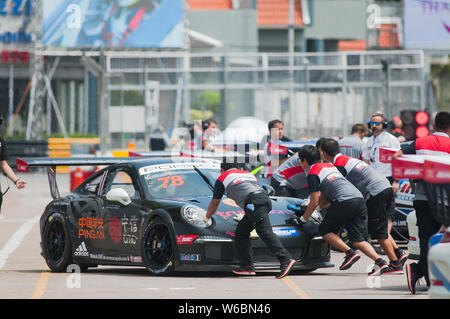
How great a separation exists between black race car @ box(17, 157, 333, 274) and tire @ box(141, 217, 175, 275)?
1 cm

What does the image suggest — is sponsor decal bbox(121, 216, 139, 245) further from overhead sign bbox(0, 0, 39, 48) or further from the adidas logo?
overhead sign bbox(0, 0, 39, 48)

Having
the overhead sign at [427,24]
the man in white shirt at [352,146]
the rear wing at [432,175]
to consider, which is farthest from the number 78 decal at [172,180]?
the overhead sign at [427,24]

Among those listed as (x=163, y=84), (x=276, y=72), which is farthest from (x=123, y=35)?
(x=276, y=72)

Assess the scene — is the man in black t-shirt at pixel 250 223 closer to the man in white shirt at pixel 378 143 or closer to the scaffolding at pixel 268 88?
the man in white shirt at pixel 378 143

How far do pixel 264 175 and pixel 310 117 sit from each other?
1951 cm

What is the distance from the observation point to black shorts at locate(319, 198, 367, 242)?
35.9 feet

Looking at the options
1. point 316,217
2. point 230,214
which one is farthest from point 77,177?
point 230,214

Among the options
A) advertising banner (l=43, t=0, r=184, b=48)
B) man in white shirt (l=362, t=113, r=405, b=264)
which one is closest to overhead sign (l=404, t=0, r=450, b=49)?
advertising banner (l=43, t=0, r=184, b=48)

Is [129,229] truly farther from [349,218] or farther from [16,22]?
[16,22]

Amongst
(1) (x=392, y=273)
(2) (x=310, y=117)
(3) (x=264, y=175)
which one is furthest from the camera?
(2) (x=310, y=117)

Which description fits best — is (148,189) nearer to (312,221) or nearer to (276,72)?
(312,221)

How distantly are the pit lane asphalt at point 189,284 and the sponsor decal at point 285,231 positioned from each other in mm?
445

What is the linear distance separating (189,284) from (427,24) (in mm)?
26555

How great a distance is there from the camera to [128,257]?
1146 cm
